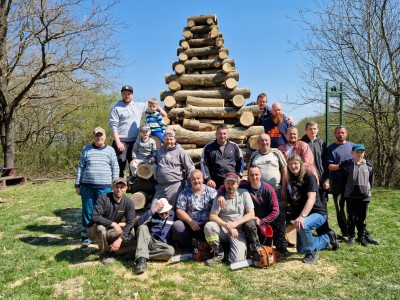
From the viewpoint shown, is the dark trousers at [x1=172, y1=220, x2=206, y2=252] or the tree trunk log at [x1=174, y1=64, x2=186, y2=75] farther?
the tree trunk log at [x1=174, y1=64, x2=186, y2=75]

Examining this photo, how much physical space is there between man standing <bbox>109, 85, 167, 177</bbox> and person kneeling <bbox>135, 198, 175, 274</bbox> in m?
1.62

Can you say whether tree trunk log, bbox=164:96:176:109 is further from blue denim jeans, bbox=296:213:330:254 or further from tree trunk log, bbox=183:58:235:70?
blue denim jeans, bbox=296:213:330:254

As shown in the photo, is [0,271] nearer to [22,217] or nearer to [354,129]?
[22,217]

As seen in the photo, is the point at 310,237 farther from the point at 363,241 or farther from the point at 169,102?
the point at 169,102

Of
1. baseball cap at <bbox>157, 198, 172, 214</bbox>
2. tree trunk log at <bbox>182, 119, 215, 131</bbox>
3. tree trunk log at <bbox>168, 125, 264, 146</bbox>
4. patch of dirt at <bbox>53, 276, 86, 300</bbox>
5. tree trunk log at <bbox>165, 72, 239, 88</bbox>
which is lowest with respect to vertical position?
patch of dirt at <bbox>53, 276, 86, 300</bbox>

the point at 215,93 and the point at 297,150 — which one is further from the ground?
the point at 215,93

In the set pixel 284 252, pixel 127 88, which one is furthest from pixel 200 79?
pixel 284 252

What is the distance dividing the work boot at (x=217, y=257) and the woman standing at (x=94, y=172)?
2.04 metres

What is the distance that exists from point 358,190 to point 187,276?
9.95 feet

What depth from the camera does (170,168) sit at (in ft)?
18.9

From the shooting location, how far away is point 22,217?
7.84 metres

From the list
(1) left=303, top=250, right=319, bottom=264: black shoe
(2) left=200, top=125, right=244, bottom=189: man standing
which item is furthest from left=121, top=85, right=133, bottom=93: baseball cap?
(1) left=303, top=250, right=319, bottom=264: black shoe

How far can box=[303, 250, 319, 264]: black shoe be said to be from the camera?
4.76 meters

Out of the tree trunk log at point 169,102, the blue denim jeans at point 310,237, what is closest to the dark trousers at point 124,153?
the tree trunk log at point 169,102
